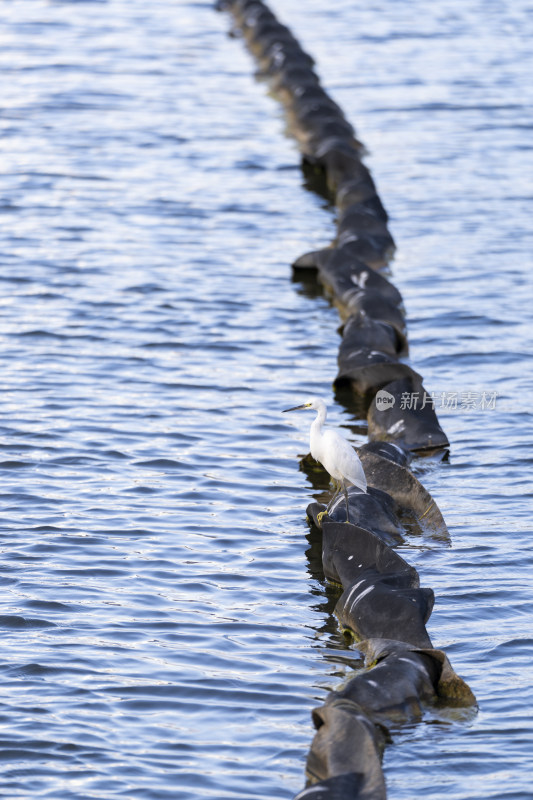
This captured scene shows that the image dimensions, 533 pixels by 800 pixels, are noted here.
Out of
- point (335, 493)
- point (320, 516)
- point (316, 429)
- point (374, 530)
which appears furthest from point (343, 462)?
point (335, 493)

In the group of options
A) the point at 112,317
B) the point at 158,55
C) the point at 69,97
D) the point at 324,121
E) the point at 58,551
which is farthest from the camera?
the point at 158,55

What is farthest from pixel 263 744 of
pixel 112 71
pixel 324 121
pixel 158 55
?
pixel 158 55

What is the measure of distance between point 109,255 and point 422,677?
10.5 metres

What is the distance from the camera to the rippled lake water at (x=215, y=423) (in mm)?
7539

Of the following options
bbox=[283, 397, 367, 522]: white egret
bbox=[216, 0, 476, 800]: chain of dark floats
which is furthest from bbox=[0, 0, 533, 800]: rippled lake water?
bbox=[283, 397, 367, 522]: white egret

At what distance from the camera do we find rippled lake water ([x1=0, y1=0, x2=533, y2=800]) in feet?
24.7

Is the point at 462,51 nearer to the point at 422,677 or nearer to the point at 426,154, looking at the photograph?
the point at 426,154

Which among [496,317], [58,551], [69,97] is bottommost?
[58,551]

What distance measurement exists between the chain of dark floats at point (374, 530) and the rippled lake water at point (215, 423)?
202mm

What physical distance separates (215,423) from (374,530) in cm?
282

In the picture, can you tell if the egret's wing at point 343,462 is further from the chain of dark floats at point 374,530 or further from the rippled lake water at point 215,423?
the rippled lake water at point 215,423

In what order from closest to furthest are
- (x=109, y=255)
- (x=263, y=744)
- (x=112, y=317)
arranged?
(x=263, y=744) < (x=112, y=317) < (x=109, y=255)

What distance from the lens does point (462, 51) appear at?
3058 cm

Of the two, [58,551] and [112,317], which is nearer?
[58,551]
